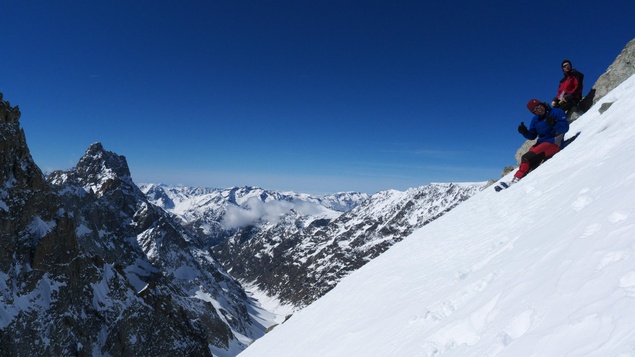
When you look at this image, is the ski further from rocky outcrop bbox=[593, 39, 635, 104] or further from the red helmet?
rocky outcrop bbox=[593, 39, 635, 104]

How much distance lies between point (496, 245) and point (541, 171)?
6077 millimetres

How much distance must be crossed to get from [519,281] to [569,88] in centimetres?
1970

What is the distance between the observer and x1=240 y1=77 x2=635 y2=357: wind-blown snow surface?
11.6 feet

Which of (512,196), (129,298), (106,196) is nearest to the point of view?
(512,196)

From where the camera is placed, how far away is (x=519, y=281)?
5184mm

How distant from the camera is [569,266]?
444cm

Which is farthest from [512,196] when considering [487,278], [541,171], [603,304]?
[603,304]

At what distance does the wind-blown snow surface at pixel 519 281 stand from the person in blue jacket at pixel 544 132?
181cm

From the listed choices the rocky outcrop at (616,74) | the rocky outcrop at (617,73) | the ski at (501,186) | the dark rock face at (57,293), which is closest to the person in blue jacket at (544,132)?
the ski at (501,186)

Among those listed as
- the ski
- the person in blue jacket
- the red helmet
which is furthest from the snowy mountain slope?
the red helmet

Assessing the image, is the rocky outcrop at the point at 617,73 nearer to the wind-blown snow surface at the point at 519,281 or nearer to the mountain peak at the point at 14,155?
the wind-blown snow surface at the point at 519,281

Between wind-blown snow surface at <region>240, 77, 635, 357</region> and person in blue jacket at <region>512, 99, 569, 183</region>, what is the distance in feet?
5.93

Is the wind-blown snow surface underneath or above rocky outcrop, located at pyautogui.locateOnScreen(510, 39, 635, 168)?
underneath

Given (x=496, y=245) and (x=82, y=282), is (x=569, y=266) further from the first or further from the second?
(x=82, y=282)
